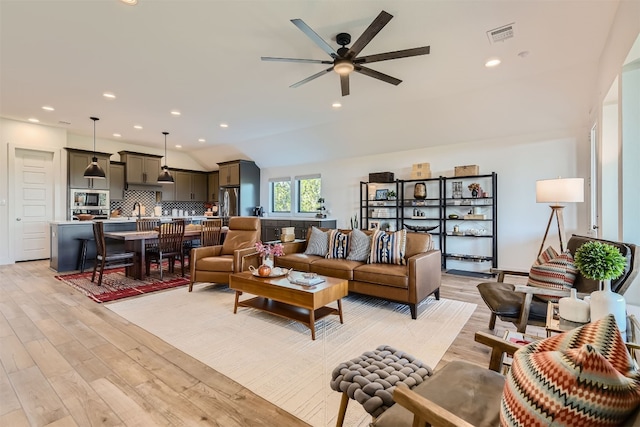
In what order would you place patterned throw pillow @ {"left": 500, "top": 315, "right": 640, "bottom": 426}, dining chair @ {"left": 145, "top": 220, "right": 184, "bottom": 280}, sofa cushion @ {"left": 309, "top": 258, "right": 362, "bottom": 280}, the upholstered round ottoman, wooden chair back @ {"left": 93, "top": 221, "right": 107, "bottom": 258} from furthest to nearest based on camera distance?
dining chair @ {"left": 145, "top": 220, "right": 184, "bottom": 280}
wooden chair back @ {"left": 93, "top": 221, "right": 107, "bottom": 258}
sofa cushion @ {"left": 309, "top": 258, "right": 362, "bottom": 280}
the upholstered round ottoman
patterned throw pillow @ {"left": 500, "top": 315, "right": 640, "bottom": 426}

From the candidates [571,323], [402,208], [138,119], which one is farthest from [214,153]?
[571,323]

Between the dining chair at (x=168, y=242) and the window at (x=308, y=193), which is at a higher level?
the window at (x=308, y=193)

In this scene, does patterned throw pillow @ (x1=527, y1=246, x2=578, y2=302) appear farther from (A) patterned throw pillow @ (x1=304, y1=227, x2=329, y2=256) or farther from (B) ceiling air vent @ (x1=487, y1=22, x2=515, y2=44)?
(A) patterned throw pillow @ (x1=304, y1=227, x2=329, y2=256)

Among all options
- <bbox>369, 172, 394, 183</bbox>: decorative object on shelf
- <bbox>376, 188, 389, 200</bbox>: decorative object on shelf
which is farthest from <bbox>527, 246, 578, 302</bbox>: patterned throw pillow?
<bbox>376, 188, 389, 200</bbox>: decorative object on shelf

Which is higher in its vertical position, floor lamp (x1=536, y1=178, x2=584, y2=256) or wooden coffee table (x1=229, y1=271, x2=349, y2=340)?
floor lamp (x1=536, y1=178, x2=584, y2=256)

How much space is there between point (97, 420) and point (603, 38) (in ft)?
17.2

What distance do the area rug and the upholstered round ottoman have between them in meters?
0.47

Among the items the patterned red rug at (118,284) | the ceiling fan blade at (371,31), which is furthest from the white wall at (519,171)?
the patterned red rug at (118,284)

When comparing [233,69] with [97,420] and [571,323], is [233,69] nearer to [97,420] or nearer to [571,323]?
[97,420]

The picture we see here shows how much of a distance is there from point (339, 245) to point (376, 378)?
9.38ft

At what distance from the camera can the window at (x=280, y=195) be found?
834 cm

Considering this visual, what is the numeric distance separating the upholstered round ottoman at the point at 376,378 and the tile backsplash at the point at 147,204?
8.53 meters

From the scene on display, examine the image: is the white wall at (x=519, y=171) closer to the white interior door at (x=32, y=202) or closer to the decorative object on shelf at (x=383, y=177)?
the decorative object on shelf at (x=383, y=177)

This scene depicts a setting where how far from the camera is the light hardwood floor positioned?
167 cm
